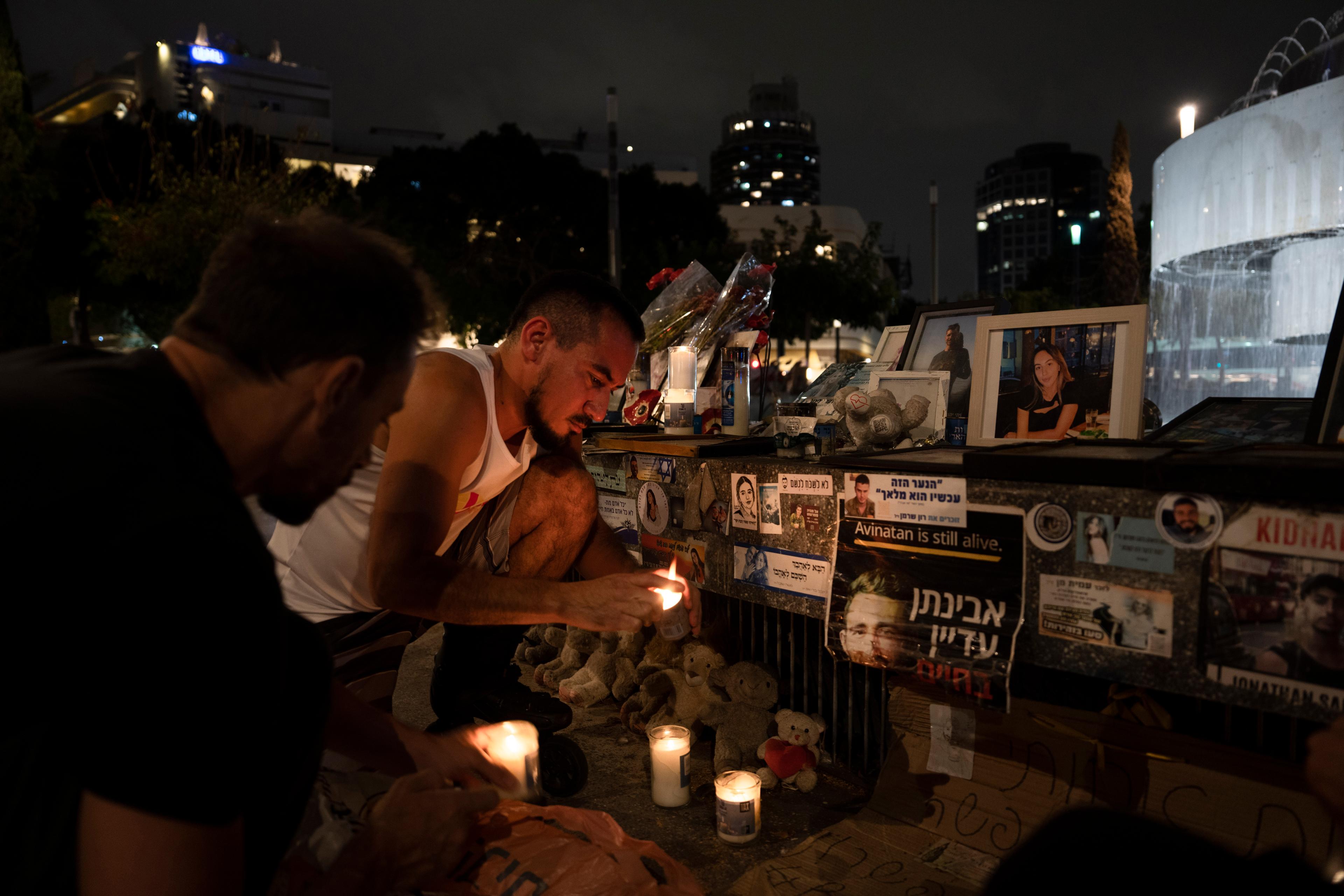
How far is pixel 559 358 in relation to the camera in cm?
275

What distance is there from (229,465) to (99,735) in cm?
39

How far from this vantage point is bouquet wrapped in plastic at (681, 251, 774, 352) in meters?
3.70

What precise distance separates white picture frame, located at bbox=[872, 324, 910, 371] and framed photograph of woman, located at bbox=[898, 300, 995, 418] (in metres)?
0.06

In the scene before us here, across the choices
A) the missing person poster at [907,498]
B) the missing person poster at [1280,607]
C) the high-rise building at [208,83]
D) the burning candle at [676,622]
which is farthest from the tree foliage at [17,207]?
the high-rise building at [208,83]

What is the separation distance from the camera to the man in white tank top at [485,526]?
7.39 feet

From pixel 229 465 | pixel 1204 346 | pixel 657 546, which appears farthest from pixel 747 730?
pixel 1204 346

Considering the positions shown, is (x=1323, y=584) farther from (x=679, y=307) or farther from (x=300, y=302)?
(x=679, y=307)

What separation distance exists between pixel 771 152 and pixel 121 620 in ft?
526

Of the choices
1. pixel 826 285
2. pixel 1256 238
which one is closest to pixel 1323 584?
pixel 1256 238

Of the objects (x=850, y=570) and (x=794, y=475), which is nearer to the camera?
(x=850, y=570)

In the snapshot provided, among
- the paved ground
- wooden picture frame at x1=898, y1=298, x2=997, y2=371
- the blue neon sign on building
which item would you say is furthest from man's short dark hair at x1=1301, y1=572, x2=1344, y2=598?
the blue neon sign on building

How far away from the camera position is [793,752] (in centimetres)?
282

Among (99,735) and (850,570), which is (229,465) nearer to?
(99,735)

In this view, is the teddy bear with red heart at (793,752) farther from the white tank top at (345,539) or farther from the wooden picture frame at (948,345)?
the white tank top at (345,539)
